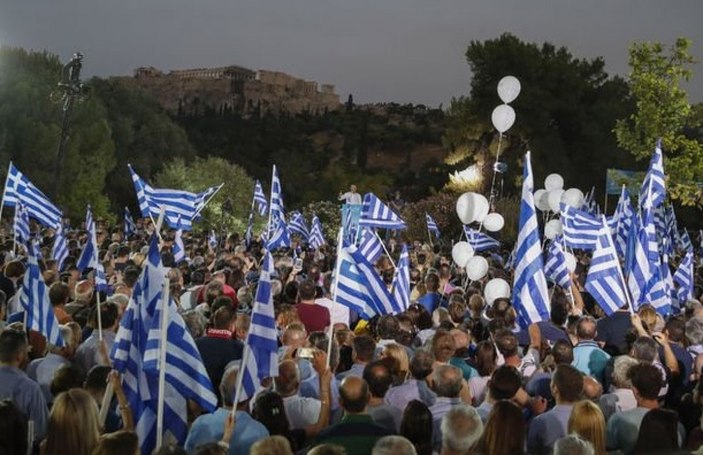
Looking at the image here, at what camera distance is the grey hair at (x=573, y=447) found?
439cm

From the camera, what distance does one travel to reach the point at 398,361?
21.5 ft

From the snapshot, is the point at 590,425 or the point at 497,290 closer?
the point at 590,425

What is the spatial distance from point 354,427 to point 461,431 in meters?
0.78

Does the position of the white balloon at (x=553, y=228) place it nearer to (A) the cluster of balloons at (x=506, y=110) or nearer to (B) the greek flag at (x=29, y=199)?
(A) the cluster of balloons at (x=506, y=110)

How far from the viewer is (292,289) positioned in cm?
1091

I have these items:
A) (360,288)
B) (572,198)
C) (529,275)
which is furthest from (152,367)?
(572,198)

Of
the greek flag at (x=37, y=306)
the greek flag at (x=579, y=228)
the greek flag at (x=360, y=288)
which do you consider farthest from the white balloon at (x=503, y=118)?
the greek flag at (x=37, y=306)

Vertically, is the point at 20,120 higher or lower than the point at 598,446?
higher

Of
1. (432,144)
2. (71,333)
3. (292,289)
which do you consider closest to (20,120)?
(292,289)

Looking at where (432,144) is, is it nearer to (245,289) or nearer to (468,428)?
(245,289)

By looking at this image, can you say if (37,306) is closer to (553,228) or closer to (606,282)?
(606,282)

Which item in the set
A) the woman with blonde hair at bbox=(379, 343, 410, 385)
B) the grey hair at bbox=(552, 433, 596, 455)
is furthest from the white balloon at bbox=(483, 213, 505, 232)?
the grey hair at bbox=(552, 433, 596, 455)

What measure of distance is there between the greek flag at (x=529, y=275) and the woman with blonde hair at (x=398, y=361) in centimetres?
249

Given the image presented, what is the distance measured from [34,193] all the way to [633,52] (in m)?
15.5
